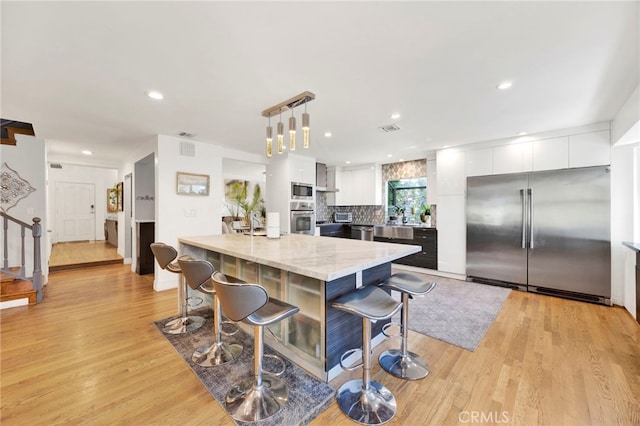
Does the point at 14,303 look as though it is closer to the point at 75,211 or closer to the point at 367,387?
the point at 367,387

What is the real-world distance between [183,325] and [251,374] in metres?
1.14

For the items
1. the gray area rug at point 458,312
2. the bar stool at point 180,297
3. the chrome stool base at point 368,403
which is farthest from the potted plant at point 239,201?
the chrome stool base at point 368,403

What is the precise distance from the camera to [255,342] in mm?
1645

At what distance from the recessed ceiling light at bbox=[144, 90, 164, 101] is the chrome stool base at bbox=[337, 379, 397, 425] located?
119 inches

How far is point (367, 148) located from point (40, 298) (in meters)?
5.31

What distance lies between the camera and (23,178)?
3865 millimetres

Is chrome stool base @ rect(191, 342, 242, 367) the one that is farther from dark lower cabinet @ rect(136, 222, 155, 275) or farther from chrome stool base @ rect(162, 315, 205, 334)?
dark lower cabinet @ rect(136, 222, 155, 275)

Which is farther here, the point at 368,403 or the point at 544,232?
the point at 544,232

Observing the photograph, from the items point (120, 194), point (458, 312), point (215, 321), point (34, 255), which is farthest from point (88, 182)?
point (458, 312)

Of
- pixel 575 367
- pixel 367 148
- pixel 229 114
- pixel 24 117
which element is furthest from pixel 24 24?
pixel 575 367

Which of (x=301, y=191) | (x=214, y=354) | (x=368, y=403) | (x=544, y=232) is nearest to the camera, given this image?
(x=368, y=403)

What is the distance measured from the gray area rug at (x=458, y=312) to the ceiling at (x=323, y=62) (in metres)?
2.12

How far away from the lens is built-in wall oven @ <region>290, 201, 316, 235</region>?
17.2 feet

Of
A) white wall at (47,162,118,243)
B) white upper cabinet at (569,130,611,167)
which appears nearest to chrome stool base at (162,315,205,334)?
white upper cabinet at (569,130,611,167)
